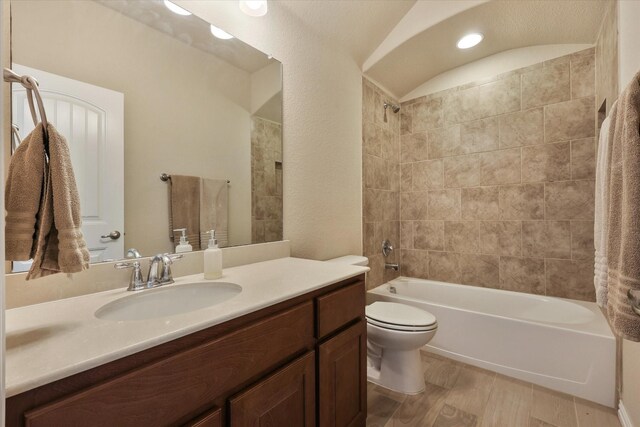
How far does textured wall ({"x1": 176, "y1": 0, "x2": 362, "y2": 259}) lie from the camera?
1698mm

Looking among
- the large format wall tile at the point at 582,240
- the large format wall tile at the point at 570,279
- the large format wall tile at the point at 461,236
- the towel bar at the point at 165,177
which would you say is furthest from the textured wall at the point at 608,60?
the towel bar at the point at 165,177

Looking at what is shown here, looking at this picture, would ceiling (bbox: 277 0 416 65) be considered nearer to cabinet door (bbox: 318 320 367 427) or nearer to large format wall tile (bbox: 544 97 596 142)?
large format wall tile (bbox: 544 97 596 142)

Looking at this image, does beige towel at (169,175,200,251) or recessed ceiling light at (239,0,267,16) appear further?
recessed ceiling light at (239,0,267,16)

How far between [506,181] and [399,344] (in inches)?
68.0

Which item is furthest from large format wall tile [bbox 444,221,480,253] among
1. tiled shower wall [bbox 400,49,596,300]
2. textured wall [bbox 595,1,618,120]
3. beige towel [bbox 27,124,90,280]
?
beige towel [bbox 27,124,90,280]

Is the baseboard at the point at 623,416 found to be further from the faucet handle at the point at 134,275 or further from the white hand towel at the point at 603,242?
the faucet handle at the point at 134,275

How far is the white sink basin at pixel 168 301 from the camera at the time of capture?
964mm

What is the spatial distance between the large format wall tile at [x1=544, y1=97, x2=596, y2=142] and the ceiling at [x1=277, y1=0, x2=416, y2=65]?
1.41 metres

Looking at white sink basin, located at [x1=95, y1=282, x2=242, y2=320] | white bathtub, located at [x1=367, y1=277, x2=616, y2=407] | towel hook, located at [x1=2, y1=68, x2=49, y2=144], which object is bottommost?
white bathtub, located at [x1=367, y1=277, x2=616, y2=407]

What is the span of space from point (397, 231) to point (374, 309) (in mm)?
1263

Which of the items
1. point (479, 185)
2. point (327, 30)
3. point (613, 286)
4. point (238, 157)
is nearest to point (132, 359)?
point (238, 157)

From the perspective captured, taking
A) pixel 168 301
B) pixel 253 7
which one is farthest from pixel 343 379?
pixel 253 7

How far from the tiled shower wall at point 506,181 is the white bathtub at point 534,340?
6.4 inches

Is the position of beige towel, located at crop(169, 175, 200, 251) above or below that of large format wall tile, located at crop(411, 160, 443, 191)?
below
